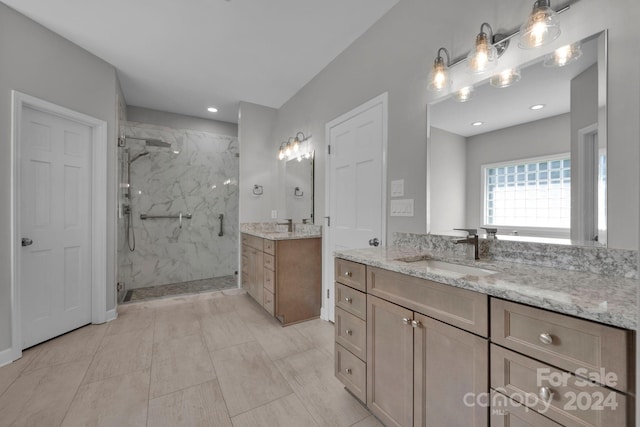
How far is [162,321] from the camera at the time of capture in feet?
9.03

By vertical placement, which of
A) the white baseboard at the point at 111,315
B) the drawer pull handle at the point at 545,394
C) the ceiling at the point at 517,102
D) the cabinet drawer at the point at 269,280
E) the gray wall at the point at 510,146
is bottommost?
the white baseboard at the point at 111,315

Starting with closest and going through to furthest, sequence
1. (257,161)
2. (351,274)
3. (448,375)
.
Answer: (448,375) < (351,274) < (257,161)

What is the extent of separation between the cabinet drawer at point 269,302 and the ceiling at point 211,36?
2.50 meters

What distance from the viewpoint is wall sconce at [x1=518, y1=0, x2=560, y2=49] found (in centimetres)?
114

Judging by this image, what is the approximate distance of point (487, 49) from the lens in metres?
1.36

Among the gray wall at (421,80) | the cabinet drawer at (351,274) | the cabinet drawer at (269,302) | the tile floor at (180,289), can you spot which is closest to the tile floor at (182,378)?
the cabinet drawer at (269,302)

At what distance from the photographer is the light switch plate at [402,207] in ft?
6.12

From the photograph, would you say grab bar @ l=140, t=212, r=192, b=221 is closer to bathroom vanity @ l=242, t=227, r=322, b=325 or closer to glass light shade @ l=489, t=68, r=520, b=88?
bathroom vanity @ l=242, t=227, r=322, b=325

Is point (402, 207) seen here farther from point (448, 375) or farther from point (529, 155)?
point (448, 375)

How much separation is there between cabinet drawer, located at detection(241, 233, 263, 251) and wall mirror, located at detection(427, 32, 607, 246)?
1951 mm

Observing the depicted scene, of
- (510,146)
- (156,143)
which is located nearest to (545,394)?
(510,146)

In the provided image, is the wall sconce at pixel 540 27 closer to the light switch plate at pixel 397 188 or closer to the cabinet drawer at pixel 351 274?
the light switch plate at pixel 397 188

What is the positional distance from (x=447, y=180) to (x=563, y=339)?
1113 mm

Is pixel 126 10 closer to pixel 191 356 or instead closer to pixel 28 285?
pixel 28 285
